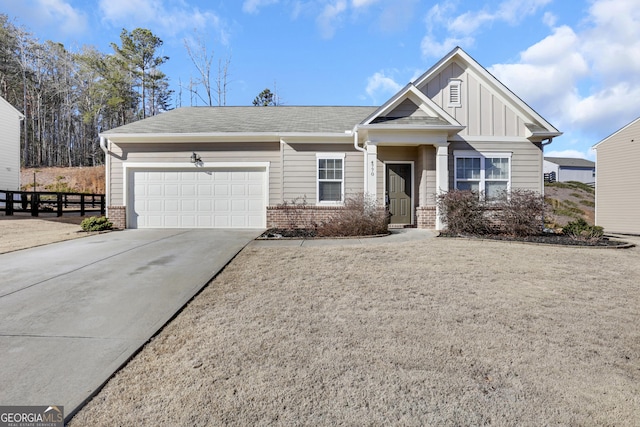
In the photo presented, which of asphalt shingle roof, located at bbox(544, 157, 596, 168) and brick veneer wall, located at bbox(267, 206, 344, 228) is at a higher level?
asphalt shingle roof, located at bbox(544, 157, 596, 168)

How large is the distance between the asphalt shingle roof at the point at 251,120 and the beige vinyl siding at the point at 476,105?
295 centimetres

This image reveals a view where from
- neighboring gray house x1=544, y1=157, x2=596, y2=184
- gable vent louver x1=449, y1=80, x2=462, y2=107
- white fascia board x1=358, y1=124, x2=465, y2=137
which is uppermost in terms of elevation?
neighboring gray house x1=544, y1=157, x2=596, y2=184

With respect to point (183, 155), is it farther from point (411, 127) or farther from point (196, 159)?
point (411, 127)

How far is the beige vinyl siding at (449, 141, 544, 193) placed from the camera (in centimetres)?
1097

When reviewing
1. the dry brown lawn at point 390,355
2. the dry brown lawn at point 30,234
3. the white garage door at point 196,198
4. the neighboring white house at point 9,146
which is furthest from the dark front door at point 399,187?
the neighboring white house at point 9,146

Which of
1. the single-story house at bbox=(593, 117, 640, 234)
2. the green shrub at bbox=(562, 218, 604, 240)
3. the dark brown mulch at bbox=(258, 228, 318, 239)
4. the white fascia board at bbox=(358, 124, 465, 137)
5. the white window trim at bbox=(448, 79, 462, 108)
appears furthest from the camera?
the single-story house at bbox=(593, 117, 640, 234)

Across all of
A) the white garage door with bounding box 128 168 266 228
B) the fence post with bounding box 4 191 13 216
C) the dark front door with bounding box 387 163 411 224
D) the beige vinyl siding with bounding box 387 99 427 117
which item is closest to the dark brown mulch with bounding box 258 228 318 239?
the white garage door with bounding box 128 168 266 228

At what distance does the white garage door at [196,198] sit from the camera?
11.4 meters

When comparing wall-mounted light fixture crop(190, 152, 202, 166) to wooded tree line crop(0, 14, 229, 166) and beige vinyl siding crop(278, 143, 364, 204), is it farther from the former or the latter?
wooded tree line crop(0, 14, 229, 166)

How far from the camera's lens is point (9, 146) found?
2045 centimetres

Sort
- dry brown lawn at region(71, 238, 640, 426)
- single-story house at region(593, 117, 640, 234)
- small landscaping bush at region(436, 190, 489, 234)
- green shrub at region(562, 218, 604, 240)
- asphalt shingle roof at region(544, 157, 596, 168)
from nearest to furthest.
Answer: dry brown lawn at region(71, 238, 640, 426), green shrub at region(562, 218, 604, 240), small landscaping bush at region(436, 190, 489, 234), single-story house at region(593, 117, 640, 234), asphalt shingle roof at region(544, 157, 596, 168)

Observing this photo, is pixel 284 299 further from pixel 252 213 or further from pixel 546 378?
pixel 252 213

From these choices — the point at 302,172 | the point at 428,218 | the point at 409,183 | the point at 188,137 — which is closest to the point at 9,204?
the point at 188,137

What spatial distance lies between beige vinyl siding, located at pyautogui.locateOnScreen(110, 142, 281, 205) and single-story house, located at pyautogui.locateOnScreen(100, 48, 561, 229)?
0.03m
